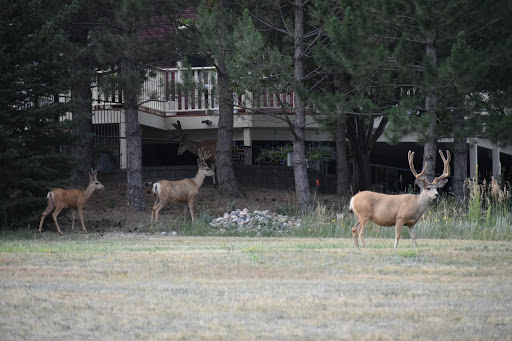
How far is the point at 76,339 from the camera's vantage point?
21.8ft

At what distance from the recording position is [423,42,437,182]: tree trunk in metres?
18.5

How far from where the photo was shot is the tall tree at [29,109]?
1773 cm

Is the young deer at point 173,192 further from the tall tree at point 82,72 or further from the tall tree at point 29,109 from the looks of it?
the tall tree at point 29,109

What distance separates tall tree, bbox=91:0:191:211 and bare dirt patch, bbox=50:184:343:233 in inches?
31.4

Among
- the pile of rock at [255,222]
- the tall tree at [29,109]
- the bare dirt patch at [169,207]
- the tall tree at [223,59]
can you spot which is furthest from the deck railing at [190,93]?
the pile of rock at [255,222]

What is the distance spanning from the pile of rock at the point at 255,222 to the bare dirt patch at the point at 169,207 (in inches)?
18.8

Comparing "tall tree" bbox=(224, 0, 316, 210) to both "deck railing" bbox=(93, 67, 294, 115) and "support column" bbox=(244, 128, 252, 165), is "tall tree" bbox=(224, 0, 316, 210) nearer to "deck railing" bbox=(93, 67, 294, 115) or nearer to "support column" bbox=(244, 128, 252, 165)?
"deck railing" bbox=(93, 67, 294, 115)

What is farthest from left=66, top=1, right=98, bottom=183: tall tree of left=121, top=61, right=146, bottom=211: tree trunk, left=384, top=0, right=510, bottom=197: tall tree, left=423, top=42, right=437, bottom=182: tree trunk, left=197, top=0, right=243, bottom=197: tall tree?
left=423, top=42, right=437, bottom=182: tree trunk

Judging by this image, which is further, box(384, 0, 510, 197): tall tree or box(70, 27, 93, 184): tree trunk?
box(70, 27, 93, 184): tree trunk

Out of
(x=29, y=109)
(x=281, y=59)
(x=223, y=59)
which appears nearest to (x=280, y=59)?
(x=281, y=59)

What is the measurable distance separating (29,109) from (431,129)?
324 inches

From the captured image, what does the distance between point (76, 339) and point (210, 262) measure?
14.5ft

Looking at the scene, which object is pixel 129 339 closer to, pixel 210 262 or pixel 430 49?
pixel 210 262

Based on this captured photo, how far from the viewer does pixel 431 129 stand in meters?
18.5
